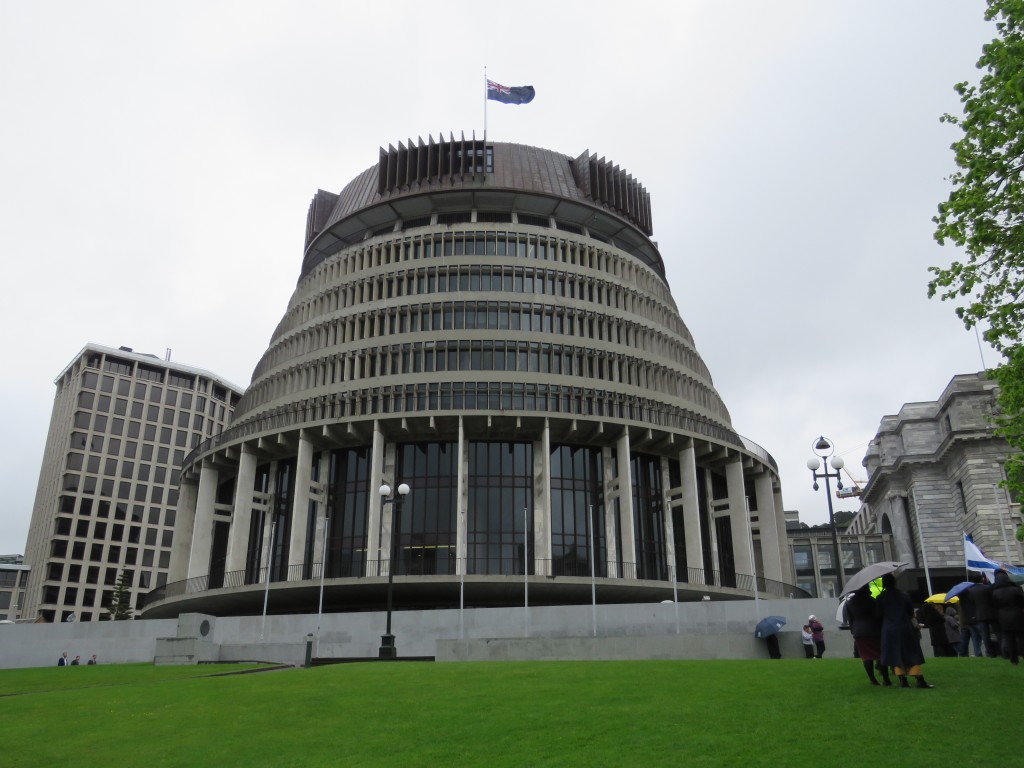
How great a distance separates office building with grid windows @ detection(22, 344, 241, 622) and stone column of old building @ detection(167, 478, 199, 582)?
208ft

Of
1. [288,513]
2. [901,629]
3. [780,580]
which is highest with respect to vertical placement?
[288,513]

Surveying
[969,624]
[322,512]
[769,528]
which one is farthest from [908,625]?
[769,528]

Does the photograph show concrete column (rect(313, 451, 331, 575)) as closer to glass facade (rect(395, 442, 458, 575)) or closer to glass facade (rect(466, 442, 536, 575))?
glass facade (rect(395, 442, 458, 575))

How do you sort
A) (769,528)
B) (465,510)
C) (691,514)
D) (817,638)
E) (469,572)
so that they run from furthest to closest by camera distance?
(769,528), (691,514), (465,510), (469,572), (817,638)

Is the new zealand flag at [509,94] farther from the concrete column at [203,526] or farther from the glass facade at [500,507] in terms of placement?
the concrete column at [203,526]

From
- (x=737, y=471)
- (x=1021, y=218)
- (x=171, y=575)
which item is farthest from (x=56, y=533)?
(x=1021, y=218)

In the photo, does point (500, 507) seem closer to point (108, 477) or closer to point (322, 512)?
point (322, 512)

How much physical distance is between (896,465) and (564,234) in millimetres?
47457

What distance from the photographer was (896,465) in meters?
91.0

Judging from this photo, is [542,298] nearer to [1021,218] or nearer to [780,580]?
[780,580]

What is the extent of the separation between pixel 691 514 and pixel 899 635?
148 feet

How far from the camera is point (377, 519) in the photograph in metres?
55.2

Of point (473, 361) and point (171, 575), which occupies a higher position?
point (473, 361)

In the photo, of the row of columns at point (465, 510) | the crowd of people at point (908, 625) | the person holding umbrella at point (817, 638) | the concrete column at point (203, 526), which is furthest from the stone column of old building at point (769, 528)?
the crowd of people at point (908, 625)
